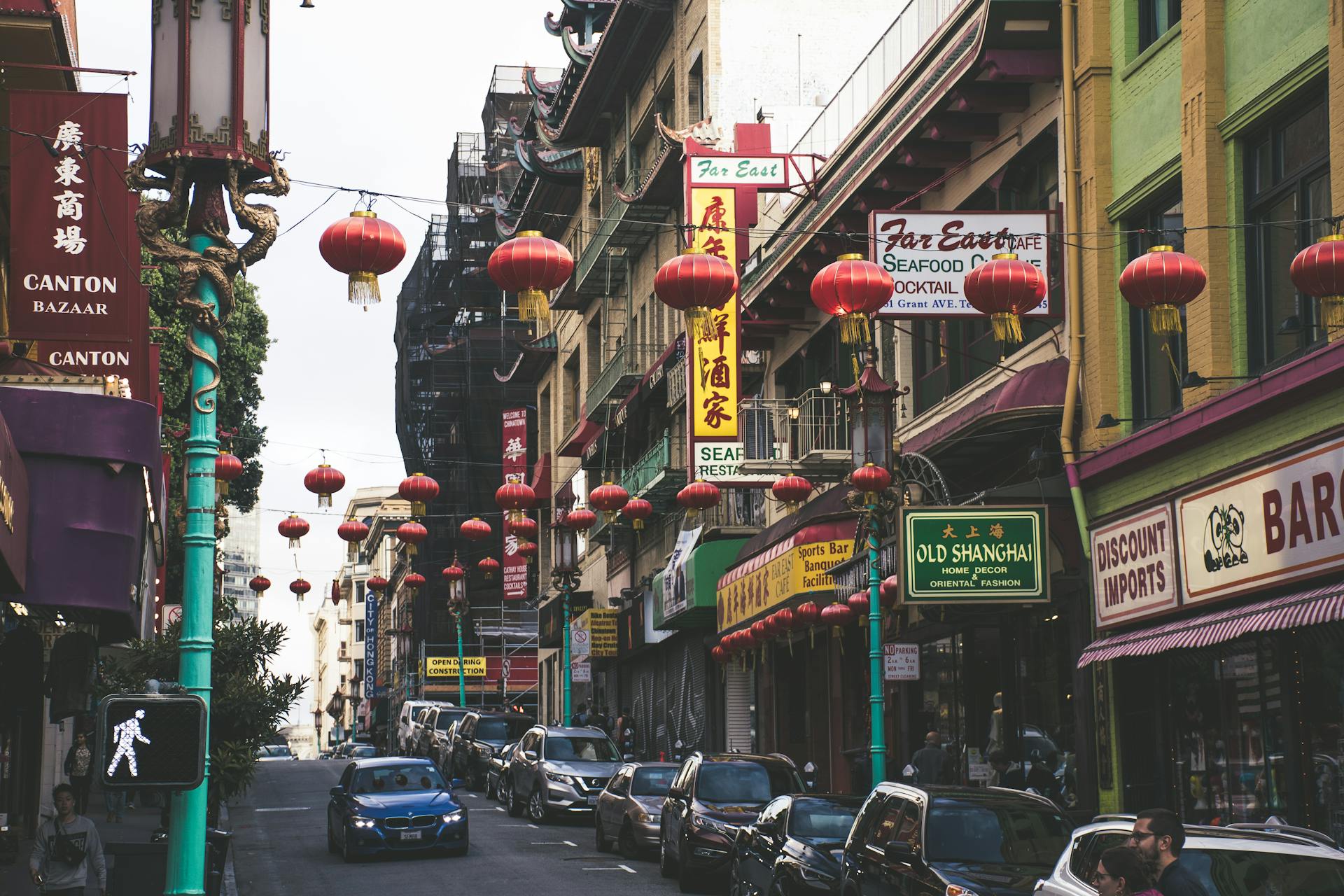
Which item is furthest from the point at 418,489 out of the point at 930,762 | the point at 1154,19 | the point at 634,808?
the point at 1154,19

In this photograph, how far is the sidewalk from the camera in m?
20.5

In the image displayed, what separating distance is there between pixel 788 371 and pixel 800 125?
719cm

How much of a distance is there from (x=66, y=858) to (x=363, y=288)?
5794 mm

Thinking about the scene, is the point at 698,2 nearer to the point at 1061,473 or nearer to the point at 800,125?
the point at 800,125

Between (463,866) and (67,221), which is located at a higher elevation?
(67,221)

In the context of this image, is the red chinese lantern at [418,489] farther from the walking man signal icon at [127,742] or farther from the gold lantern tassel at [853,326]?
the walking man signal icon at [127,742]

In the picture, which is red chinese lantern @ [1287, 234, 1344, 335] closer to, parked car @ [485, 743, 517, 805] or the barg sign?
the barg sign

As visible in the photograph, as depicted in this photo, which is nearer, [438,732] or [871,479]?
[871,479]

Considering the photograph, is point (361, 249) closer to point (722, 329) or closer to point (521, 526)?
point (722, 329)

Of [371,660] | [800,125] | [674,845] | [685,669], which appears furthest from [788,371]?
[371,660]

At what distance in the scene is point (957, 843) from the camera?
1444 cm

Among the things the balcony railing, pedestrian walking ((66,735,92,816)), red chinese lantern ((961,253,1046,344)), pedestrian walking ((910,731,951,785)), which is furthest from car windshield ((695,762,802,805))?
the balcony railing

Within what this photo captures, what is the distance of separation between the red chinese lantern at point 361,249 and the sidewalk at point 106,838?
4.53 metres

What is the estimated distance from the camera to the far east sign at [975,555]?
2103 centimetres
